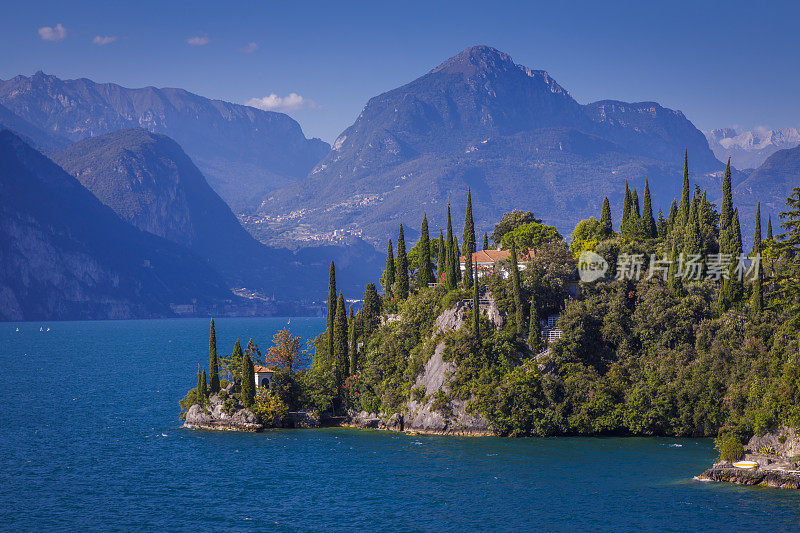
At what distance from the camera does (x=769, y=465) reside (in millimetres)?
68625

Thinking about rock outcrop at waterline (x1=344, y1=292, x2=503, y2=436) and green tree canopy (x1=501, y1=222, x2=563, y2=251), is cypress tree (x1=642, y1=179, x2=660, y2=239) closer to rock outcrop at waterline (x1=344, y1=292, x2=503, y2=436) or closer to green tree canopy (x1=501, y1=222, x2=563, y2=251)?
green tree canopy (x1=501, y1=222, x2=563, y2=251)

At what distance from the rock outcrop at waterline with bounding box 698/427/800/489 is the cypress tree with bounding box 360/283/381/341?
4446 centimetres

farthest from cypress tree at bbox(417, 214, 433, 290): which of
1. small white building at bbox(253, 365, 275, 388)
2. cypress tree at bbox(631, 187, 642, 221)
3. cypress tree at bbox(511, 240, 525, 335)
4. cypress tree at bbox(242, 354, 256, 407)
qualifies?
cypress tree at bbox(631, 187, 642, 221)

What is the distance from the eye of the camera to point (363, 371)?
95875 millimetres

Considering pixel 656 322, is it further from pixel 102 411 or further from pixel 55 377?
pixel 55 377

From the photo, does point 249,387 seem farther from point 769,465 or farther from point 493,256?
point 769,465

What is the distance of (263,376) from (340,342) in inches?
362

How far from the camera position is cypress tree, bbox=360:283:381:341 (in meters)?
104

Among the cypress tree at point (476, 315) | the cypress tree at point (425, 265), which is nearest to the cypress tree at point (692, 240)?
the cypress tree at point (476, 315)

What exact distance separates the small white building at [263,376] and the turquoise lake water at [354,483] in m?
6.20

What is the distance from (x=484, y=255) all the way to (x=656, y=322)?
25.9 m

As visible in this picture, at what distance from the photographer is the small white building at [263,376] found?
309 ft

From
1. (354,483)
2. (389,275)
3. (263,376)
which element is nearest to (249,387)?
(263,376)

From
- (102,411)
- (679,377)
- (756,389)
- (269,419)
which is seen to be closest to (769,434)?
(756,389)
